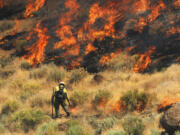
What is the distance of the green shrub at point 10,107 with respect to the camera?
1250 centimetres

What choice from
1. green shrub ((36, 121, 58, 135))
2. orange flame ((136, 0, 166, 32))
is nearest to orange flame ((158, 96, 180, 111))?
green shrub ((36, 121, 58, 135))

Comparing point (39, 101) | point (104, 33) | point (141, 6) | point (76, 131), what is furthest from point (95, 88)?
point (141, 6)

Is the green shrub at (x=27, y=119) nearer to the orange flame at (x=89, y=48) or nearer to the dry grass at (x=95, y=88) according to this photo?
the dry grass at (x=95, y=88)

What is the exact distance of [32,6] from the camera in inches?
931

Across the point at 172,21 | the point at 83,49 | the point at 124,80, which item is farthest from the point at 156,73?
the point at 83,49

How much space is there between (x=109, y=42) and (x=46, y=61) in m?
4.88

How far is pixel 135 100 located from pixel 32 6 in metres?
16.6

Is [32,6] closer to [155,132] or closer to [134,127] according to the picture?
[134,127]

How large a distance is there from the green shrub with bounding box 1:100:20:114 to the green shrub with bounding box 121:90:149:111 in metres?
5.49

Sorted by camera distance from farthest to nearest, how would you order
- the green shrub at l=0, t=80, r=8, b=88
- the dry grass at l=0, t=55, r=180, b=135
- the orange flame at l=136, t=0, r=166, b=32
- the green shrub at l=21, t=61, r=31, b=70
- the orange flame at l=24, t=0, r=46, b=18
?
the orange flame at l=24, t=0, r=46, b=18 < the green shrub at l=21, t=61, r=31, b=70 < the orange flame at l=136, t=0, r=166, b=32 < the green shrub at l=0, t=80, r=8, b=88 < the dry grass at l=0, t=55, r=180, b=135

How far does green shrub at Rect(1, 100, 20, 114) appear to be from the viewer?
41.0 ft

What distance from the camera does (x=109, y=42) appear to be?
1691cm

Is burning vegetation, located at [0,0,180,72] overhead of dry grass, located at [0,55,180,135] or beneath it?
overhead

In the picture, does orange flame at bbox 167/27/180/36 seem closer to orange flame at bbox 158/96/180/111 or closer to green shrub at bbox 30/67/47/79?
orange flame at bbox 158/96/180/111
